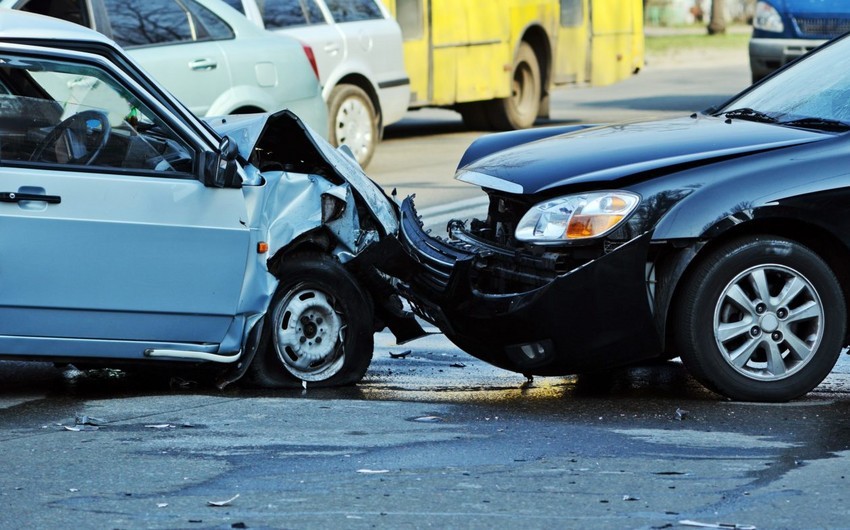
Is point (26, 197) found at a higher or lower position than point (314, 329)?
higher

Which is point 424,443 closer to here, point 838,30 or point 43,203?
point 43,203

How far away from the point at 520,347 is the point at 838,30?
13.4 metres

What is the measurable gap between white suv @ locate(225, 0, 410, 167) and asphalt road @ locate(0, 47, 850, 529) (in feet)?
23.6

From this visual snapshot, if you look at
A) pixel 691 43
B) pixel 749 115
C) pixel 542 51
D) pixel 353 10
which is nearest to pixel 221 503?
pixel 749 115

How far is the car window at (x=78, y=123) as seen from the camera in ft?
20.5

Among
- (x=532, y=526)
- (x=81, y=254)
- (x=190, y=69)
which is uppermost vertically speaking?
(x=190, y=69)

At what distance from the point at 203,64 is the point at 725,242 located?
20.4ft

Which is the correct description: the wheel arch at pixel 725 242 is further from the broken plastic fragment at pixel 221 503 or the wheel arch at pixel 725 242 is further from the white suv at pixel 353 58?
the white suv at pixel 353 58

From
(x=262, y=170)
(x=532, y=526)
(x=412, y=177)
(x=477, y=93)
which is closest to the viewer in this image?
(x=532, y=526)

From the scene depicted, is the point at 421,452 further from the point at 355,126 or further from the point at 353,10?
the point at 353,10

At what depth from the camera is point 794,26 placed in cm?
1877

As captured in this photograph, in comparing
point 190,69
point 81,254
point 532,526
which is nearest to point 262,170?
point 81,254

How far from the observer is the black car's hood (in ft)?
20.4

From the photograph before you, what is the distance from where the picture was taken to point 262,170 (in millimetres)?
6945
